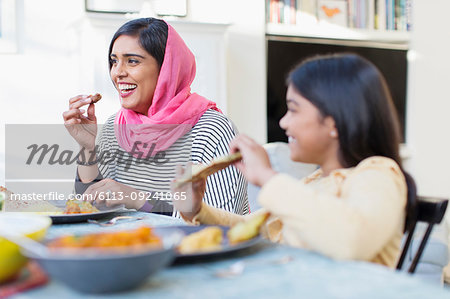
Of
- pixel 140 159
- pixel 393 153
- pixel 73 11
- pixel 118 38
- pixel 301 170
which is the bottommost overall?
pixel 301 170

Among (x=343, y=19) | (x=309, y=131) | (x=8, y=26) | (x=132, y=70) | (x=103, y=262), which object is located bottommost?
(x=103, y=262)

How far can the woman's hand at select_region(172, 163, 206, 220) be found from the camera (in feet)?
4.17

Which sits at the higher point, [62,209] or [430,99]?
[430,99]

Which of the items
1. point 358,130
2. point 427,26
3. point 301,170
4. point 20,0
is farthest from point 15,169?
point 427,26

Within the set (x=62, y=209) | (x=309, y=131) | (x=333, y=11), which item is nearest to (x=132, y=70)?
(x=62, y=209)

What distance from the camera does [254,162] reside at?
1.00m

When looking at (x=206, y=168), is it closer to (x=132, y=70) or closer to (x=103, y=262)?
(x=103, y=262)

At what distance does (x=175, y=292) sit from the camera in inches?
27.2

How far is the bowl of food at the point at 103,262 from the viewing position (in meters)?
0.64

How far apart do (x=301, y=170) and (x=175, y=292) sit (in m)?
2.56

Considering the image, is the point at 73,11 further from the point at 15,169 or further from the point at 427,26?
the point at 427,26

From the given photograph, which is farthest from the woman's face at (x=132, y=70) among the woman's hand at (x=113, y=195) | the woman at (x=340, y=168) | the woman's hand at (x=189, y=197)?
the woman at (x=340, y=168)

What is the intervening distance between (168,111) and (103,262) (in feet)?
5.09

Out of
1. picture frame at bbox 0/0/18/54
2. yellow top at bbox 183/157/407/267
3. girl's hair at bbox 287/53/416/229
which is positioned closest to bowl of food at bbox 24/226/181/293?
yellow top at bbox 183/157/407/267
